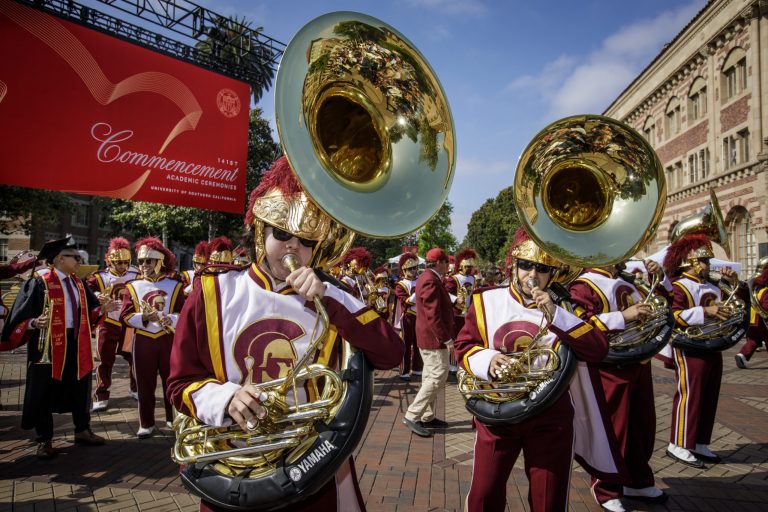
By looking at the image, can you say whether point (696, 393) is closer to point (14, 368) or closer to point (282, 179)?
point (282, 179)

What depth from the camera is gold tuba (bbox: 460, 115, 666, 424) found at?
2.72 metres

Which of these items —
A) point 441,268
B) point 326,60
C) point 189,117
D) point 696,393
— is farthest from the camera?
point 189,117

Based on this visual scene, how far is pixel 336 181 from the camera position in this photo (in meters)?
1.77

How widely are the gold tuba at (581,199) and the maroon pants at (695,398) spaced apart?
2.23 m

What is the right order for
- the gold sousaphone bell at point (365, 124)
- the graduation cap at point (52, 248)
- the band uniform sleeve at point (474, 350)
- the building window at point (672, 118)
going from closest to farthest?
1. the gold sousaphone bell at point (365, 124)
2. the band uniform sleeve at point (474, 350)
3. the graduation cap at point (52, 248)
4. the building window at point (672, 118)

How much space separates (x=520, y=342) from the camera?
8.94 feet

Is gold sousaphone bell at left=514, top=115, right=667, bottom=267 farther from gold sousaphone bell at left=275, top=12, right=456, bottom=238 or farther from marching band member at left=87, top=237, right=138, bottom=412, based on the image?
marching band member at left=87, top=237, right=138, bottom=412

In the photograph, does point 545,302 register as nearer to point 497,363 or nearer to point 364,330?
point 497,363

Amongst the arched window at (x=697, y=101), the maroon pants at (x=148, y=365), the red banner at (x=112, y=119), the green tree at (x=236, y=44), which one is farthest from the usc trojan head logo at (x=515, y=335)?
the arched window at (x=697, y=101)

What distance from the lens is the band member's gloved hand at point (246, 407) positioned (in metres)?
1.54

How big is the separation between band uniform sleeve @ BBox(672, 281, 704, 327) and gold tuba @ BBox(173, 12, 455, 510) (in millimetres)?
3432

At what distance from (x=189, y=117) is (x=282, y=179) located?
8689 mm

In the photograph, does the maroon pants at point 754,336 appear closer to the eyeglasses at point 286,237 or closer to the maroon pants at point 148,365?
the maroon pants at point 148,365

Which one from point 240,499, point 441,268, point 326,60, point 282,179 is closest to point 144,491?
point 240,499
